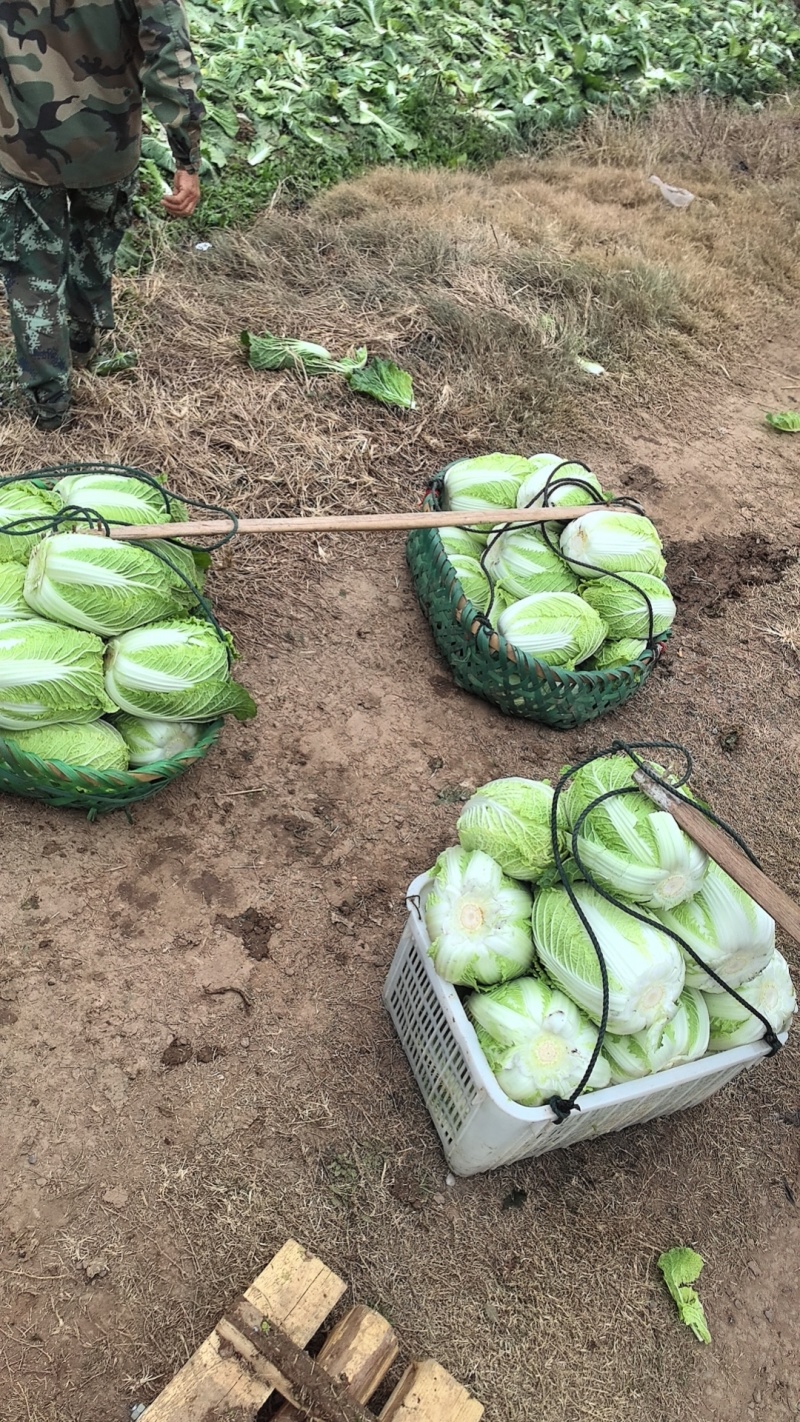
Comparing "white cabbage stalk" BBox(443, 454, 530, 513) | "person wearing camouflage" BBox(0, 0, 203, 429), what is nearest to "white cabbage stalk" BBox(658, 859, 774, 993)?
"white cabbage stalk" BBox(443, 454, 530, 513)

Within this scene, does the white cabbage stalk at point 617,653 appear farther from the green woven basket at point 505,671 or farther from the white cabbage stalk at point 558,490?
the white cabbage stalk at point 558,490

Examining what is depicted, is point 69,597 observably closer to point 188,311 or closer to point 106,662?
point 106,662

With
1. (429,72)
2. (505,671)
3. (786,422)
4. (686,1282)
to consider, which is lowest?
(686,1282)

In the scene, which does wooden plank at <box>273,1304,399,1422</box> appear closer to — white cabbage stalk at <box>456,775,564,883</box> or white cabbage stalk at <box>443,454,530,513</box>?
white cabbage stalk at <box>456,775,564,883</box>

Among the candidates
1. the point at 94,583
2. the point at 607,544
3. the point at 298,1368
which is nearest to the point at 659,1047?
the point at 298,1368

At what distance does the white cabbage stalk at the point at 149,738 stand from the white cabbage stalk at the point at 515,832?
4.04 feet

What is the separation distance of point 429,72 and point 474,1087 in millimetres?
9549

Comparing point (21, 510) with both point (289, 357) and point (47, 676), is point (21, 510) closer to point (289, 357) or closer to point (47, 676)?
point (47, 676)

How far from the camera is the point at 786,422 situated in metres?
6.48

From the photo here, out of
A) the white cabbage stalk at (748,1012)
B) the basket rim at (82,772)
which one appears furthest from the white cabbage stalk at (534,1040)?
the basket rim at (82,772)

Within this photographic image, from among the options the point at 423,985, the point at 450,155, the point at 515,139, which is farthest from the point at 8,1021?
the point at 515,139

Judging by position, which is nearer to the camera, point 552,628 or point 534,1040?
point 534,1040

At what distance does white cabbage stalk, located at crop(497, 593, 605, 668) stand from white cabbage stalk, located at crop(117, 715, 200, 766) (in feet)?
4.78

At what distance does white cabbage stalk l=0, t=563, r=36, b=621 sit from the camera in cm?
324
